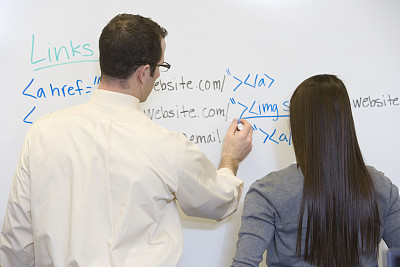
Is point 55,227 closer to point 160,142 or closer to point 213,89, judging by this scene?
point 160,142

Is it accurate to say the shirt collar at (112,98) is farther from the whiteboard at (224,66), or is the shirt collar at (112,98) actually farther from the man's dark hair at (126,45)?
the whiteboard at (224,66)

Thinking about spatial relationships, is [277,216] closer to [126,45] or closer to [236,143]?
[236,143]

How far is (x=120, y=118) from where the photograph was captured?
3.87 feet

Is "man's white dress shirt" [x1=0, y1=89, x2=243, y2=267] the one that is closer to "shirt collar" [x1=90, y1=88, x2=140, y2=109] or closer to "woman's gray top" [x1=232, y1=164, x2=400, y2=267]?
"shirt collar" [x1=90, y1=88, x2=140, y2=109]

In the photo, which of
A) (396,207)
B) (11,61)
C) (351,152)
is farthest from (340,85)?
(11,61)

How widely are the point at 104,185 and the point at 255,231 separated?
1.22 ft

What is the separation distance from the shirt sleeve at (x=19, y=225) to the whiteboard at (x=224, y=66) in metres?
0.37

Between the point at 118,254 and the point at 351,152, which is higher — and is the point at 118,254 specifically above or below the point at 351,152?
below

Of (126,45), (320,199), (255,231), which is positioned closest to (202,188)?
(255,231)

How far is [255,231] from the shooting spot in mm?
1203

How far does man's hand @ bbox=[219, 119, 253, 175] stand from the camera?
1.51 metres

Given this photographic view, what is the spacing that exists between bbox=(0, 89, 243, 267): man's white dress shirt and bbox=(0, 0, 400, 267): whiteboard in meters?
0.36

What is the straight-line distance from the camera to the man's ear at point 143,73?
1.21 metres

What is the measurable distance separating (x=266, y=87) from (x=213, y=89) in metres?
0.16
